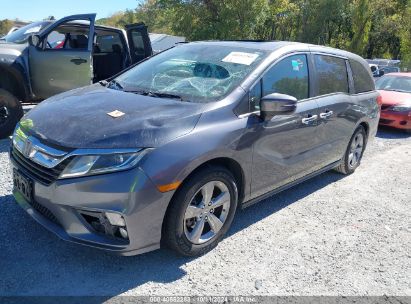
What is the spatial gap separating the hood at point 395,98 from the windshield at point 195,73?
20.7 ft

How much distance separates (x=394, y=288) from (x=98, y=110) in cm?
271

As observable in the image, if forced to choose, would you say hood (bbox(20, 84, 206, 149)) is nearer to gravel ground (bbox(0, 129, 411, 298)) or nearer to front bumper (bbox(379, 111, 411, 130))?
gravel ground (bbox(0, 129, 411, 298))

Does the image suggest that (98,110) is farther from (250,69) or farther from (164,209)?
(250,69)

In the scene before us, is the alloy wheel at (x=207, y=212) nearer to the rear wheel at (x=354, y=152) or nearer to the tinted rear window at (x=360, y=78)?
the rear wheel at (x=354, y=152)

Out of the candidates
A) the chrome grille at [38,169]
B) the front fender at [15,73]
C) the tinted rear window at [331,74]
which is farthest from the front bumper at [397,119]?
the chrome grille at [38,169]

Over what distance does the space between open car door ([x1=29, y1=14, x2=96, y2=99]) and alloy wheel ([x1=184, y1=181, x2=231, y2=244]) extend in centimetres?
406

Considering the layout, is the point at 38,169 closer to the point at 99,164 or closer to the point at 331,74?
the point at 99,164

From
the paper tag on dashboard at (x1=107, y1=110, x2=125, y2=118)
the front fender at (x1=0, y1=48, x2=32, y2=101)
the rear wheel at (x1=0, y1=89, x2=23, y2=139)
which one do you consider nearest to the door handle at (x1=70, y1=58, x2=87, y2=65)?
the front fender at (x1=0, y1=48, x2=32, y2=101)

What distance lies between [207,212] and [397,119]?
23.0 feet

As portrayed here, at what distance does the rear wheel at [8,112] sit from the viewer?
17.9 feet

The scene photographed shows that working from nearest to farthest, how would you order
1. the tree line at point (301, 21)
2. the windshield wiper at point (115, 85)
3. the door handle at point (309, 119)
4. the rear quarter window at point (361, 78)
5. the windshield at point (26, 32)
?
the windshield wiper at point (115, 85), the door handle at point (309, 119), the rear quarter window at point (361, 78), the windshield at point (26, 32), the tree line at point (301, 21)

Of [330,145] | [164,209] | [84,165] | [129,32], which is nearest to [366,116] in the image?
[330,145]

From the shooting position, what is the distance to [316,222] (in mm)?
4012

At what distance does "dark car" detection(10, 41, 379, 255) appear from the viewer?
2637mm
